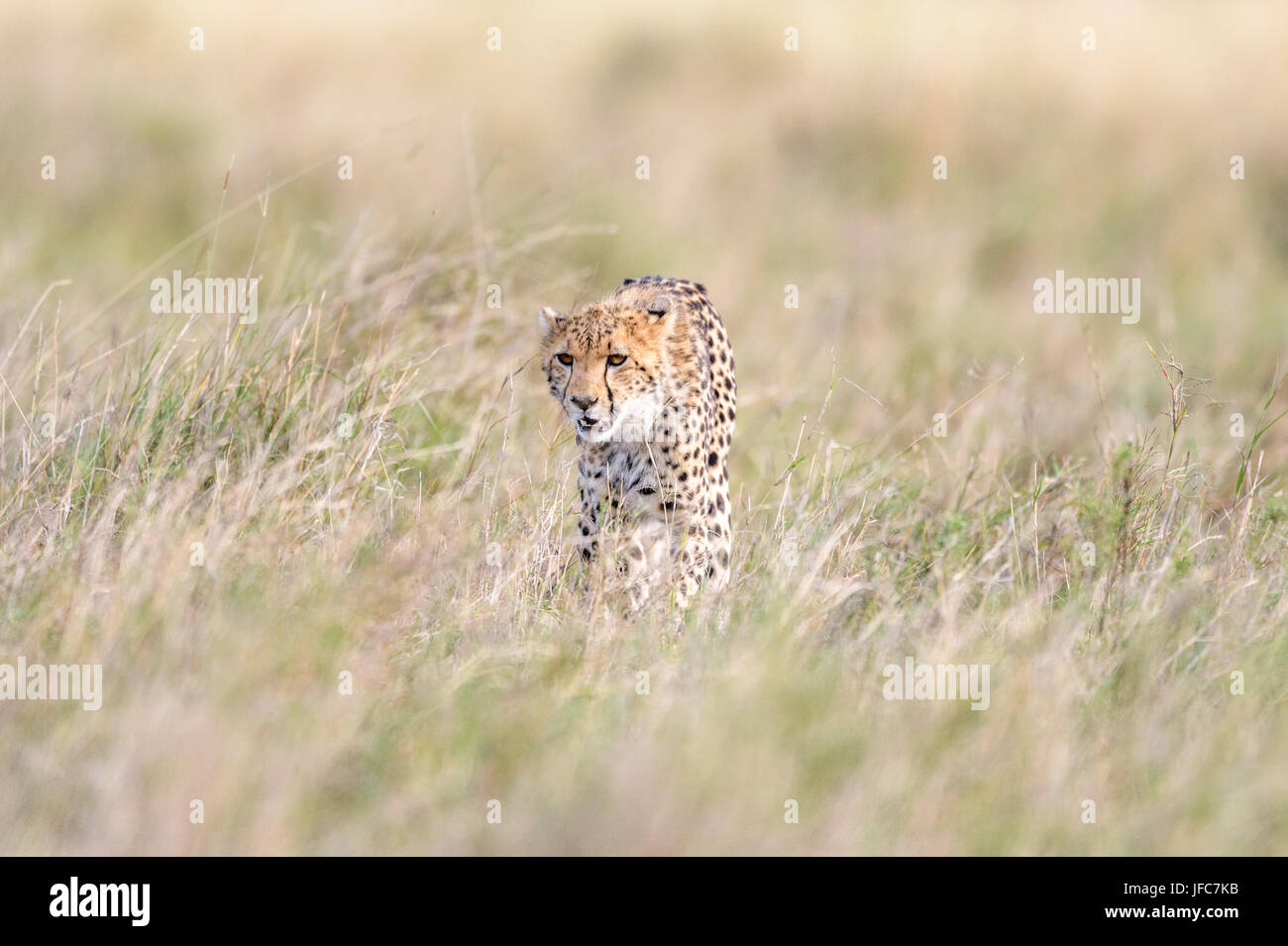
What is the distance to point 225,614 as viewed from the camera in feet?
11.0

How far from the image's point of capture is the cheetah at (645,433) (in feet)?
14.4

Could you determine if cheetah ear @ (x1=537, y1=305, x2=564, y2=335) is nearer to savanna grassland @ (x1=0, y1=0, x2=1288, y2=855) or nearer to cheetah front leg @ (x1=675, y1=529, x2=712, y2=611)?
savanna grassland @ (x1=0, y1=0, x2=1288, y2=855)

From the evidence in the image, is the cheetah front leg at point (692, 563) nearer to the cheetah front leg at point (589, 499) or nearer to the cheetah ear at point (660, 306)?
the cheetah front leg at point (589, 499)

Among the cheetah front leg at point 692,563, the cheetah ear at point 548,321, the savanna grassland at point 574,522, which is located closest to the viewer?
the savanna grassland at point 574,522

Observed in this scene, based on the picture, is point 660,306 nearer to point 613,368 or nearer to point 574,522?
point 613,368

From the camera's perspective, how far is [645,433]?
4.50m

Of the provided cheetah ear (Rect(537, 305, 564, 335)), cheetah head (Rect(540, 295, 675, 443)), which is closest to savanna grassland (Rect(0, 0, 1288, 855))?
cheetah head (Rect(540, 295, 675, 443))

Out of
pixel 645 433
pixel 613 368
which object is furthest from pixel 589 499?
pixel 613 368

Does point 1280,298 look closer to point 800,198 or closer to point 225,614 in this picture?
point 800,198

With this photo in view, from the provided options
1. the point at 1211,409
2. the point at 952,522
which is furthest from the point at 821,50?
the point at 952,522

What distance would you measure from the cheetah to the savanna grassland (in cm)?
13

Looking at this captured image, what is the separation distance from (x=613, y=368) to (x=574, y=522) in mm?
668

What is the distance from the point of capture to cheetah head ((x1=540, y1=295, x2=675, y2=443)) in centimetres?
441

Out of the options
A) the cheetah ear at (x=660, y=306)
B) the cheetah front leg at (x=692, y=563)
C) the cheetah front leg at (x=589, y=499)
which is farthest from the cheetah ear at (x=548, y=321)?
the cheetah front leg at (x=692, y=563)
